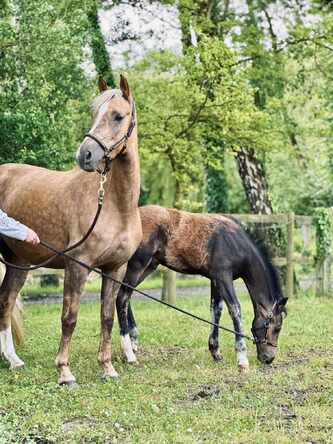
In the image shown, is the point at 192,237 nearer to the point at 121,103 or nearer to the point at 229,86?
the point at 121,103

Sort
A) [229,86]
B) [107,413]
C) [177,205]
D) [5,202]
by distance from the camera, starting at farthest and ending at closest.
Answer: [177,205], [229,86], [5,202], [107,413]

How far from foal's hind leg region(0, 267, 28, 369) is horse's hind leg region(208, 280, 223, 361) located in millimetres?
2047

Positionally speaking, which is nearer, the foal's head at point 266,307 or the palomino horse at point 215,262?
the foal's head at point 266,307

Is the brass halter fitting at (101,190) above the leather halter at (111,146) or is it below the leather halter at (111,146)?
below

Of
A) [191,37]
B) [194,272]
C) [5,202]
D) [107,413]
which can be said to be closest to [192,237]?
[194,272]

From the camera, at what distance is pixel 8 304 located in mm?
7023

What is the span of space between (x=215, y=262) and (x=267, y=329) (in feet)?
3.01

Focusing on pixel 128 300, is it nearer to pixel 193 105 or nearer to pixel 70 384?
pixel 70 384

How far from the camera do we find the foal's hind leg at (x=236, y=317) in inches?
274

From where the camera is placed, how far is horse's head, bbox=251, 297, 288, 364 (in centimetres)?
707

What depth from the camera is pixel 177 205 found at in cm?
1421

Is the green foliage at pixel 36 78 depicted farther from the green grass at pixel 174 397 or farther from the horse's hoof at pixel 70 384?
the horse's hoof at pixel 70 384

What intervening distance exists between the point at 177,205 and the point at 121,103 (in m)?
8.31

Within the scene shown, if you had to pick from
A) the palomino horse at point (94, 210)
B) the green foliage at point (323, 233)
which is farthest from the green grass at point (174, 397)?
the green foliage at point (323, 233)
